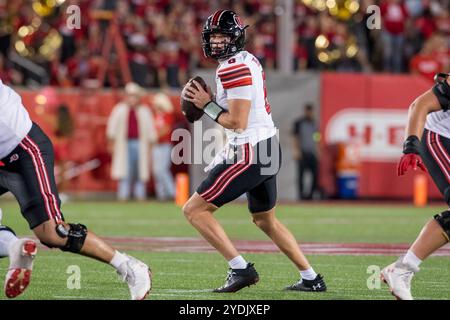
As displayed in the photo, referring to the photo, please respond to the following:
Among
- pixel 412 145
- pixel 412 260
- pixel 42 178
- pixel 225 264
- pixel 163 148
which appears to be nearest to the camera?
pixel 42 178

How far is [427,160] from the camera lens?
716cm

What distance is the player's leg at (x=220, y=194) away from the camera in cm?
743

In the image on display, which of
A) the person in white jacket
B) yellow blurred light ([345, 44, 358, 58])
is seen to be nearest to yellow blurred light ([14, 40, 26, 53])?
the person in white jacket

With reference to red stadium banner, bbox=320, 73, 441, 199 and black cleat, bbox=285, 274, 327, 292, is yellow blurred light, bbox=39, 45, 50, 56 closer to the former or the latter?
red stadium banner, bbox=320, 73, 441, 199

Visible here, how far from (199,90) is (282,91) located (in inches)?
450

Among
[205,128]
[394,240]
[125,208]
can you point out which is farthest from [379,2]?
[394,240]

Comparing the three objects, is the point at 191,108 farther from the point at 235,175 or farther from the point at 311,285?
the point at 311,285

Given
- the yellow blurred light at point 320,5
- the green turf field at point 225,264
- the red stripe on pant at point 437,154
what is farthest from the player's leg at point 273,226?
the yellow blurred light at point 320,5

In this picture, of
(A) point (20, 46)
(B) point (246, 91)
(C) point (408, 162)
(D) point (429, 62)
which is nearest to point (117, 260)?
(B) point (246, 91)

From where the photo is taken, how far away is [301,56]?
2100 centimetres

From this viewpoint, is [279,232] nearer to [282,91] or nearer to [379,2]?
[282,91]

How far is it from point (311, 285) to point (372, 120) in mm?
11937

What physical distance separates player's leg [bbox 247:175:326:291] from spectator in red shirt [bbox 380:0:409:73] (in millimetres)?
13411
